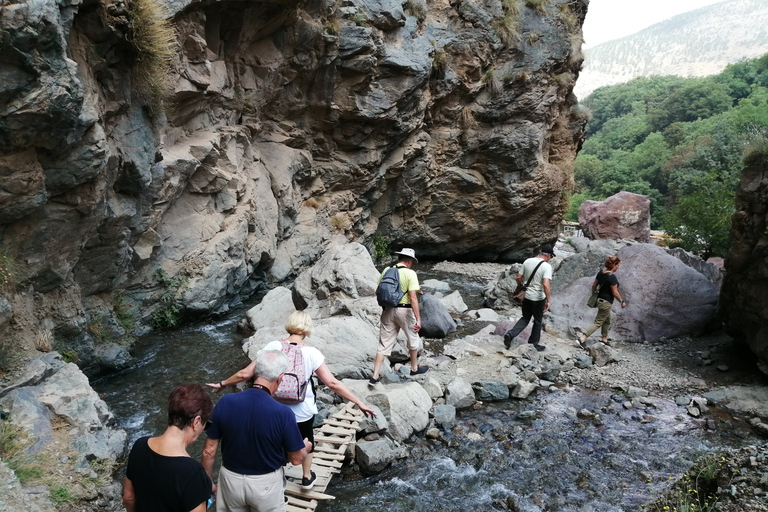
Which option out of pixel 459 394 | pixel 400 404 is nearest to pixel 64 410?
pixel 400 404

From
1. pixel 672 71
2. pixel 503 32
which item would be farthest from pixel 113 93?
pixel 672 71

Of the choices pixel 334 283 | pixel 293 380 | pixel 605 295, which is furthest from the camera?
pixel 334 283

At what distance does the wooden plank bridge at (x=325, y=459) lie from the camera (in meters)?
4.23

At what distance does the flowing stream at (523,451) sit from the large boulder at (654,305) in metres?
3.01

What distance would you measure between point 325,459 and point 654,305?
829cm

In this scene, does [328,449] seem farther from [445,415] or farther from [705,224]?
[705,224]

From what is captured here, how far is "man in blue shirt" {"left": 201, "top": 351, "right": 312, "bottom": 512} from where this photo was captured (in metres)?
3.06

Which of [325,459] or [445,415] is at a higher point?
[325,459]

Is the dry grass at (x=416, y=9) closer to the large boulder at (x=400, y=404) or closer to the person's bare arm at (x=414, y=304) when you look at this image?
the person's bare arm at (x=414, y=304)

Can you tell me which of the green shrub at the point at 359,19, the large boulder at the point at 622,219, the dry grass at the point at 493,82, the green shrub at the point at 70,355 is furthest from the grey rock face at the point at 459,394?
the large boulder at the point at 622,219

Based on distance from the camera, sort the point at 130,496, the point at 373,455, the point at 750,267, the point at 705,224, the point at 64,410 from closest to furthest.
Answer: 1. the point at 130,496
2. the point at 64,410
3. the point at 373,455
4. the point at 750,267
5. the point at 705,224

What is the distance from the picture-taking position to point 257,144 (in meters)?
14.0

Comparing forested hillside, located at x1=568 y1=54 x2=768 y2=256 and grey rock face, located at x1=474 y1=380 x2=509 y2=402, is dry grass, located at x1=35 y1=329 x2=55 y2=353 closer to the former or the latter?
grey rock face, located at x1=474 y1=380 x2=509 y2=402

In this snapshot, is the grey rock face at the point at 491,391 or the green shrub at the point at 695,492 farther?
the grey rock face at the point at 491,391
